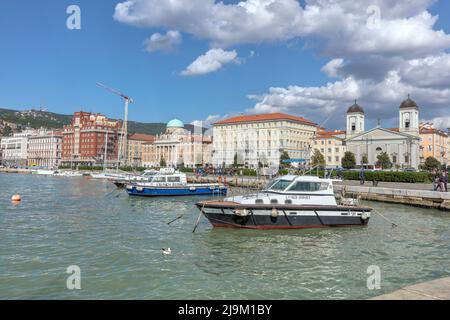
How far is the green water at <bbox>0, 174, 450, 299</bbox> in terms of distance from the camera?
485 inches

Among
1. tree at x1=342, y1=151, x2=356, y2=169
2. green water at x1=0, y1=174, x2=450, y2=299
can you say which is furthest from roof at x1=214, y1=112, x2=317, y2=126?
green water at x1=0, y1=174, x2=450, y2=299

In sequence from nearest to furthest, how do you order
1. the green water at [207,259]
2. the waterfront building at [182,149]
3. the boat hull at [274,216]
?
the green water at [207,259] → the boat hull at [274,216] → the waterfront building at [182,149]

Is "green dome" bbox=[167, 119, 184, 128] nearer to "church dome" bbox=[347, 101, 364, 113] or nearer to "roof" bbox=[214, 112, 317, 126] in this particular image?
"roof" bbox=[214, 112, 317, 126]

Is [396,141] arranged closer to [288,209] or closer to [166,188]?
[166,188]

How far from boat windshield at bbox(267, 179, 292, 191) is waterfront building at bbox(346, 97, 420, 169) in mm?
115114

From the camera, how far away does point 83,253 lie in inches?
667

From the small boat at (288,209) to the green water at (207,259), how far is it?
0.70m

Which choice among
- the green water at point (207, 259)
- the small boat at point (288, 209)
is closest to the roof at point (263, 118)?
the green water at point (207, 259)

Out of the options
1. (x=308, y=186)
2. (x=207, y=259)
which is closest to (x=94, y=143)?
(x=308, y=186)

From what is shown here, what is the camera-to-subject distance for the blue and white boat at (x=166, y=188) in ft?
154

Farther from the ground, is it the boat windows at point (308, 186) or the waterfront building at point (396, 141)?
the waterfront building at point (396, 141)

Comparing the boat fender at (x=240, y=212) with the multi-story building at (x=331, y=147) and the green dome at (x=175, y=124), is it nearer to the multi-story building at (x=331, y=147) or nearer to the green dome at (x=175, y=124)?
the multi-story building at (x=331, y=147)

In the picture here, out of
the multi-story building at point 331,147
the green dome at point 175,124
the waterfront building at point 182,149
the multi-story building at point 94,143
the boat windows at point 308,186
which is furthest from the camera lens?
the green dome at point 175,124

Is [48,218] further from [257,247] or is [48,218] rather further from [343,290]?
[343,290]
